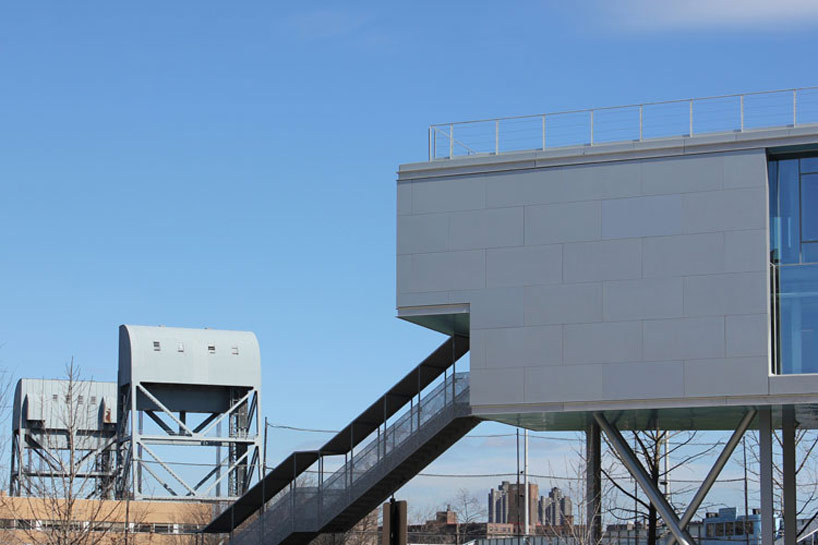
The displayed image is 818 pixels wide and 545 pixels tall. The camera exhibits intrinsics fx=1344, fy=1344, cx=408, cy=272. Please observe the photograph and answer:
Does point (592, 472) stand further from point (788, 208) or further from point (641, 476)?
point (788, 208)

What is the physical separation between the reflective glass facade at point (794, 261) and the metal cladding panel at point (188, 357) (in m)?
42.5

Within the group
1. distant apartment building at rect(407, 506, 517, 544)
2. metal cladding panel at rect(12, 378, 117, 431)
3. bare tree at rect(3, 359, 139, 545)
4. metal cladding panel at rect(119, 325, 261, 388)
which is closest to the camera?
bare tree at rect(3, 359, 139, 545)

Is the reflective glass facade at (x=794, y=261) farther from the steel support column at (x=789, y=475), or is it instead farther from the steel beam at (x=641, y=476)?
the steel beam at (x=641, y=476)

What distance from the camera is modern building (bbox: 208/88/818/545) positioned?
133ft

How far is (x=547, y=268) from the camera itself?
42781 millimetres

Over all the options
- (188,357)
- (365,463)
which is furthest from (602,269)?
(188,357)

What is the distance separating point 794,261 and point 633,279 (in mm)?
4847

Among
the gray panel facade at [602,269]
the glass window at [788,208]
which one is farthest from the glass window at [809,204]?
the gray panel facade at [602,269]

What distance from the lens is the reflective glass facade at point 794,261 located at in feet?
Result: 131

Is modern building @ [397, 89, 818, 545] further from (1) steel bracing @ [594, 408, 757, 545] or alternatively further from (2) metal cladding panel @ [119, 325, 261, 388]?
(2) metal cladding panel @ [119, 325, 261, 388]

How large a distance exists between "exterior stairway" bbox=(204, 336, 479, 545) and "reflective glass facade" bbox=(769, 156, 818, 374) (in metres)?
11.3

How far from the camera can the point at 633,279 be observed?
4169 cm

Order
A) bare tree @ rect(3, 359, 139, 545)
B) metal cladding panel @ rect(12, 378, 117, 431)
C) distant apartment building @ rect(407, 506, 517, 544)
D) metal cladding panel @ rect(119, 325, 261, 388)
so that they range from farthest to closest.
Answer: metal cladding panel @ rect(12, 378, 117, 431), metal cladding panel @ rect(119, 325, 261, 388), distant apartment building @ rect(407, 506, 517, 544), bare tree @ rect(3, 359, 139, 545)

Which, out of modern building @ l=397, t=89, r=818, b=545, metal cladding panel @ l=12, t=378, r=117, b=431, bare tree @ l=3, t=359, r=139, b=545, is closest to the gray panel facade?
modern building @ l=397, t=89, r=818, b=545
